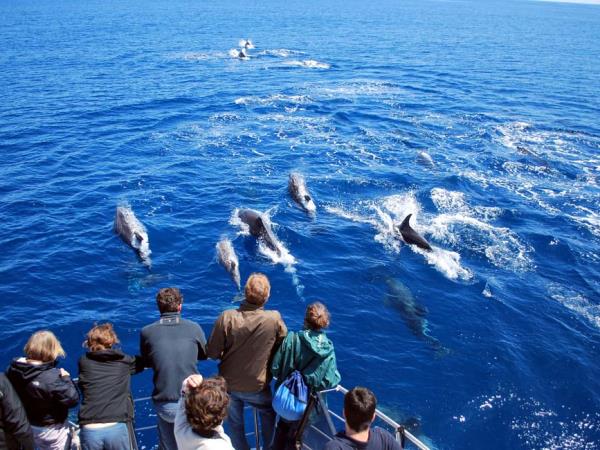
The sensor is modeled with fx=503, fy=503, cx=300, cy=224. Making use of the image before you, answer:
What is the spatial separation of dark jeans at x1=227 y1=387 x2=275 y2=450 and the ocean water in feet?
16.7

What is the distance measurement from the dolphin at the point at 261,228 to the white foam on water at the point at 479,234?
750 centimetres

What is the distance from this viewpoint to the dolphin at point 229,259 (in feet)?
67.0

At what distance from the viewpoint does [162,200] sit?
27078 mm

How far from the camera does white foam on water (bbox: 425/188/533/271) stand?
22484 mm

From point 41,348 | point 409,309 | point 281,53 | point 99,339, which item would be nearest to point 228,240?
point 409,309

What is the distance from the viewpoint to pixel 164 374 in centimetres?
802

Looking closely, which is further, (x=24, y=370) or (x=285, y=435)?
(x=285, y=435)

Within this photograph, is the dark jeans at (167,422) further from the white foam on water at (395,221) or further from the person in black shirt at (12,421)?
the white foam on water at (395,221)

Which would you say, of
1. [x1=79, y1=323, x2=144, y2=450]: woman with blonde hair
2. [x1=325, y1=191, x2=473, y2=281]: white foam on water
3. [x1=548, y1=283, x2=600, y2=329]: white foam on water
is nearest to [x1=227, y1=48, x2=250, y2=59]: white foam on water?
[x1=325, y1=191, x2=473, y2=281]: white foam on water

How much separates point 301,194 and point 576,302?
13.9 meters

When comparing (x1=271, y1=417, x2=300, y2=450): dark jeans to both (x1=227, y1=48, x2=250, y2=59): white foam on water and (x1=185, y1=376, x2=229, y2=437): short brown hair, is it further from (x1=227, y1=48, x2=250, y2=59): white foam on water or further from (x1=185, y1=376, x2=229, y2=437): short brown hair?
(x1=227, y1=48, x2=250, y2=59): white foam on water

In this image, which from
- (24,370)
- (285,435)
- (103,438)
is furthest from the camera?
(285,435)

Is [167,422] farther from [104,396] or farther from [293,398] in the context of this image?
[293,398]

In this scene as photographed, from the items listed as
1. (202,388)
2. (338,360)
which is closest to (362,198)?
(338,360)
